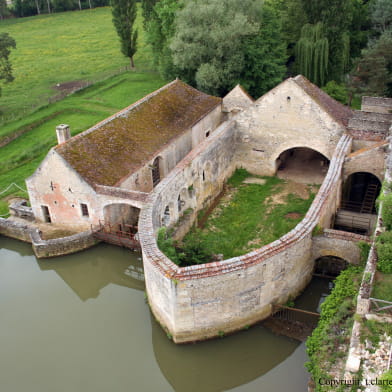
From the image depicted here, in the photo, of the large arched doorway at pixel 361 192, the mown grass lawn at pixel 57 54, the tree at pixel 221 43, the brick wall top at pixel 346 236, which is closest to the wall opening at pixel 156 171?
the large arched doorway at pixel 361 192

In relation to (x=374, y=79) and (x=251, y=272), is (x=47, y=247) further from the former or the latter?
Answer: (x=374, y=79)

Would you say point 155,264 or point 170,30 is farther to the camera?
point 170,30

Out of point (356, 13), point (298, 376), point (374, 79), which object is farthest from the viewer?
point (356, 13)

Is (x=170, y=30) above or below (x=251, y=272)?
above

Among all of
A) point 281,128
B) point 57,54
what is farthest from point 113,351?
point 57,54

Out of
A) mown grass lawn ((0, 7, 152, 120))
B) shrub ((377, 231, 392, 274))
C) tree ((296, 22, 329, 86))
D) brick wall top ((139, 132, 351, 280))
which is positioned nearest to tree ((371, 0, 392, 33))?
tree ((296, 22, 329, 86))

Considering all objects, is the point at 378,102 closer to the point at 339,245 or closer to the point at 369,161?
the point at 369,161

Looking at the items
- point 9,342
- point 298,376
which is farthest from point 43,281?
point 298,376
